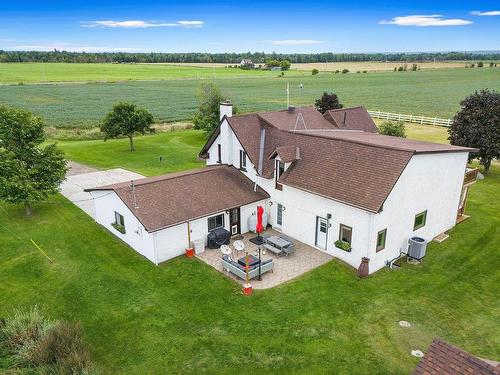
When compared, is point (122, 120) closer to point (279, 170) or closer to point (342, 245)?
point (279, 170)

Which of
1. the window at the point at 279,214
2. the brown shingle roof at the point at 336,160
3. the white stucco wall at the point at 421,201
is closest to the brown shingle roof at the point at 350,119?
the brown shingle roof at the point at 336,160

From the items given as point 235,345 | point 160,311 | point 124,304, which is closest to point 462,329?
point 235,345

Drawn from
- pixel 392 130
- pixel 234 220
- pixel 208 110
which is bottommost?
pixel 234 220

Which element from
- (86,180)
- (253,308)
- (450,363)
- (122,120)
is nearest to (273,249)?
(253,308)

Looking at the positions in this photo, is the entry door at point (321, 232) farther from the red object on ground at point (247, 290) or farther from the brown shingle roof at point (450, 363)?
the brown shingle roof at point (450, 363)

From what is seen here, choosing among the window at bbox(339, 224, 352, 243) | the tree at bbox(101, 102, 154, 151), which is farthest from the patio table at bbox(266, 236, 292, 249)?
the tree at bbox(101, 102, 154, 151)

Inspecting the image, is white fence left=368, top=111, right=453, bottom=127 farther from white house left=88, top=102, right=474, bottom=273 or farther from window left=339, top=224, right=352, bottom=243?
window left=339, top=224, right=352, bottom=243
